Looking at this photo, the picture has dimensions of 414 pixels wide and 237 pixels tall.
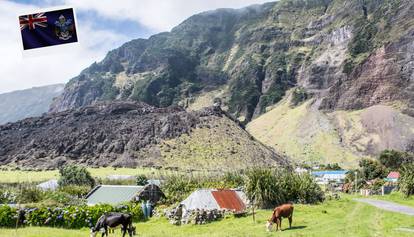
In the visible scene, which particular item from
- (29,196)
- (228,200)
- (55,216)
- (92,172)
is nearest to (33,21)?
(55,216)

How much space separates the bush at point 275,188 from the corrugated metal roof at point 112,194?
9.72 m

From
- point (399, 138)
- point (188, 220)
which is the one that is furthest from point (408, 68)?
point (188, 220)

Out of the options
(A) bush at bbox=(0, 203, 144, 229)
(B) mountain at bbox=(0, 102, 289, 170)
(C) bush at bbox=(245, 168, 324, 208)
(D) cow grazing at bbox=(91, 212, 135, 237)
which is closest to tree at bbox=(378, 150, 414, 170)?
(B) mountain at bbox=(0, 102, 289, 170)

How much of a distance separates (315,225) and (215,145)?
337ft

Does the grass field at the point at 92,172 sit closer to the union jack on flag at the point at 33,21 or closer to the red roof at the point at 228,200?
the red roof at the point at 228,200

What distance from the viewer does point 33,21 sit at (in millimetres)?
16031

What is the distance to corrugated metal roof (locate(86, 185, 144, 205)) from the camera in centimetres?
3994

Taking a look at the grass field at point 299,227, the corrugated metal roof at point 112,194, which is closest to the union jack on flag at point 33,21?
the grass field at point 299,227

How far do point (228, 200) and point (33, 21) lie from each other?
22.0m

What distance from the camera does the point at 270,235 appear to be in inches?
902

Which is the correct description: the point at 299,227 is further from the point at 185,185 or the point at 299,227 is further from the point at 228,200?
the point at 185,185

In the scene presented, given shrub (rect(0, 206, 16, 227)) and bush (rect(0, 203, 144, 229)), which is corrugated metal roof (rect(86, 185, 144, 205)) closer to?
bush (rect(0, 203, 144, 229))

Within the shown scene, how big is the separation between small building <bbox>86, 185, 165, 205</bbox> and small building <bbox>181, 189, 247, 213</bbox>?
219 inches

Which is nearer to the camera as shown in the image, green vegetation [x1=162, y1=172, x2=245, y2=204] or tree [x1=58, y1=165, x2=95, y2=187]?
green vegetation [x1=162, y1=172, x2=245, y2=204]
